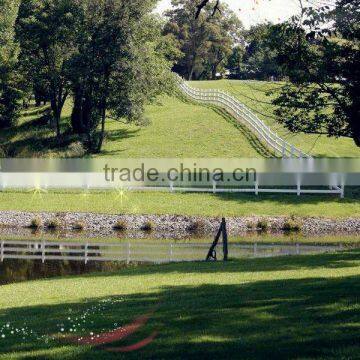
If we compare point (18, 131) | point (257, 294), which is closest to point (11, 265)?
A: point (257, 294)

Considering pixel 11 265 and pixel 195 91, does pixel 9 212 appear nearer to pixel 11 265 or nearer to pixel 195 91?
pixel 11 265

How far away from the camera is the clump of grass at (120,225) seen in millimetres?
35003

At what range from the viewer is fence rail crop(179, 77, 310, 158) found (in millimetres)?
47500

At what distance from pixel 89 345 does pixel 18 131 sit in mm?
54894

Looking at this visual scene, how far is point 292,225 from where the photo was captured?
3422 centimetres

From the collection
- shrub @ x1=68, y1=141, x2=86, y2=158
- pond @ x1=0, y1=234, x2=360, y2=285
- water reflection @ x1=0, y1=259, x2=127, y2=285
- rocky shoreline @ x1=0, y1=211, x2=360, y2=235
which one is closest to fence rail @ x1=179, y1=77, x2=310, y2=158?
rocky shoreline @ x1=0, y1=211, x2=360, y2=235

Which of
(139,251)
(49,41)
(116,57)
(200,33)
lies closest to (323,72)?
(139,251)

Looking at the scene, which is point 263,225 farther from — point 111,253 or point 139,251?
point 111,253

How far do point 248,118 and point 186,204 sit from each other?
22809 mm

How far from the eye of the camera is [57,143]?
57.5 metres

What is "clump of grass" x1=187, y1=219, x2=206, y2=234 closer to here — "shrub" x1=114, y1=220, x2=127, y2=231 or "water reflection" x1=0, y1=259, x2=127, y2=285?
"shrub" x1=114, y1=220, x2=127, y2=231

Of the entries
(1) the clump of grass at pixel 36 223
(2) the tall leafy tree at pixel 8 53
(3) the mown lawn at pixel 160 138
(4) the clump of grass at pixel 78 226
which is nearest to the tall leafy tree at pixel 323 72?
(4) the clump of grass at pixel 78 226

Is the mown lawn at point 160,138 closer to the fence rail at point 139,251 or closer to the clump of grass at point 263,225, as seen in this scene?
the clump of grass at point 263,225

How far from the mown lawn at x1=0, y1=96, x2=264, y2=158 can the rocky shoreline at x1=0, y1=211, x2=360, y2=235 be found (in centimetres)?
1624
